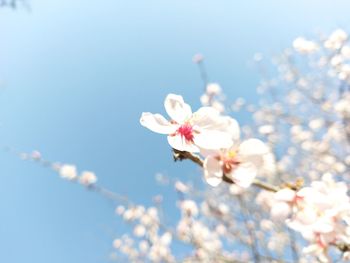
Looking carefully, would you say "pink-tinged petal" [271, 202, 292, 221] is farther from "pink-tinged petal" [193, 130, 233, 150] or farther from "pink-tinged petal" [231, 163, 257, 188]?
"pink-tinged petal" [193, 130, 233, 150]

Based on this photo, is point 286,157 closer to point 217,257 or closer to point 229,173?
Answer: point 217,257

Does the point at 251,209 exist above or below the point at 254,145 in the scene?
below

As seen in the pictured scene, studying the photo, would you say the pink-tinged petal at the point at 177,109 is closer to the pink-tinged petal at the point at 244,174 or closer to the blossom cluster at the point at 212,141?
the blossom cluster at the point at 212,141

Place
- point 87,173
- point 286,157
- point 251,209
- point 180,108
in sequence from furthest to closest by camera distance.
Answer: point 286,157
point 87,173
point 251,209
point 180,108

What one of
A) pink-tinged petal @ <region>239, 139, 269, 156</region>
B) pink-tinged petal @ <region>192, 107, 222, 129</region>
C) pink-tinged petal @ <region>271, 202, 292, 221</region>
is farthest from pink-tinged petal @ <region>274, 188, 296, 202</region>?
pink-tinged petal @ <region>192, 107, 222, 129</region>

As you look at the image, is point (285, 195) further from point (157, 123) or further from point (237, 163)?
point (157, 123)

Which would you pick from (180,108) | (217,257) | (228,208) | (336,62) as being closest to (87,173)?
(228,208)
